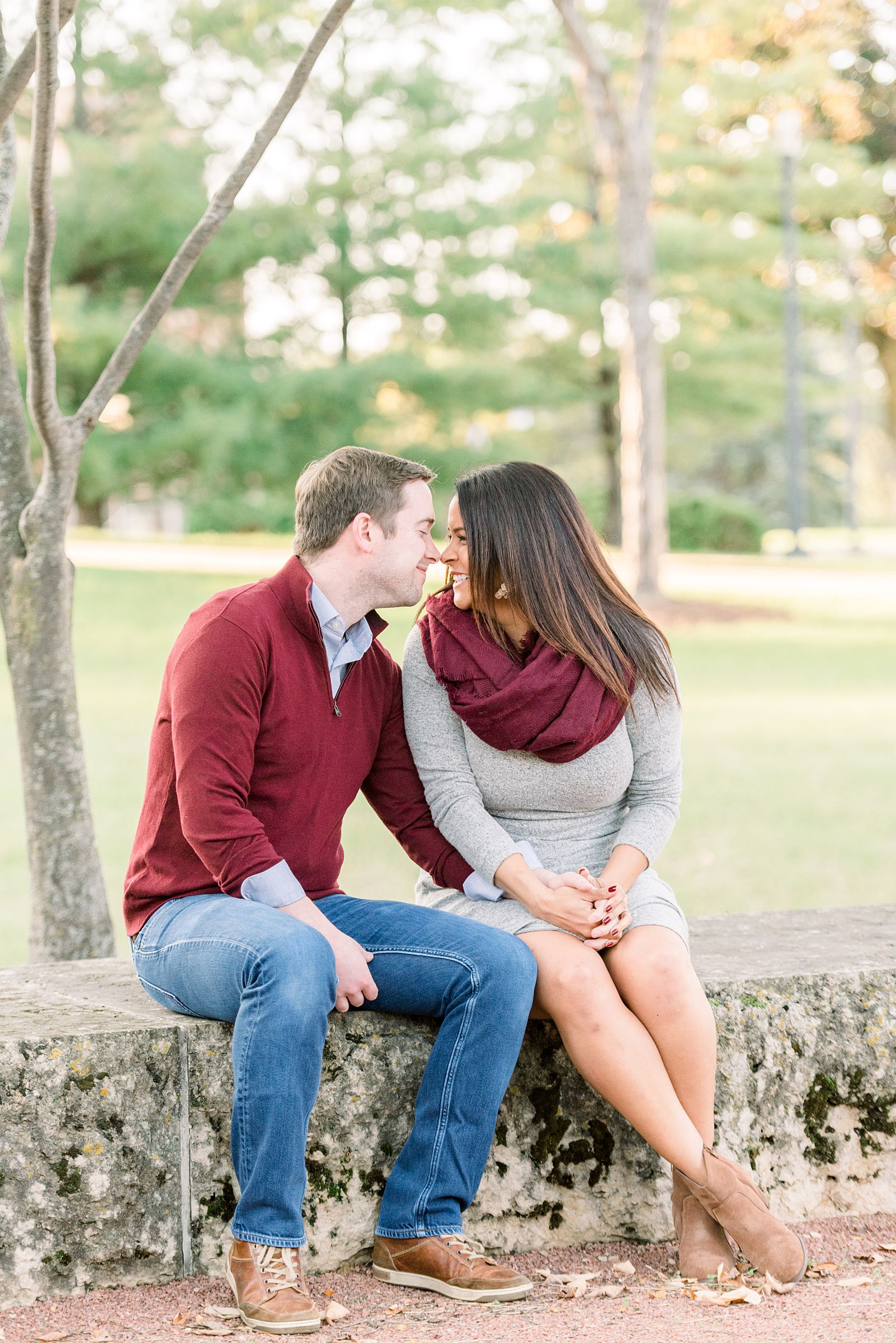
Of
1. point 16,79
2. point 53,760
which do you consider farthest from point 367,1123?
point 16,79

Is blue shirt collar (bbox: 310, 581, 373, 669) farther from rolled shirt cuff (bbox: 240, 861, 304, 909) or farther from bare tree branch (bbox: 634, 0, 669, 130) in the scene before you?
bare tree branch (bbox: 634, 0, 669, 130)

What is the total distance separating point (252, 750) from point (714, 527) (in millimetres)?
22460

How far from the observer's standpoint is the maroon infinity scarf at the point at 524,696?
280 centimetres

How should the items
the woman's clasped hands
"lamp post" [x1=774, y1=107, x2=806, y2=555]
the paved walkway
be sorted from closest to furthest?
the woman's clasped hands → the paved walkway → "lamp post" [x1=774, y1=107, x2=806, y2=555]

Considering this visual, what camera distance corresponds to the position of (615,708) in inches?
113

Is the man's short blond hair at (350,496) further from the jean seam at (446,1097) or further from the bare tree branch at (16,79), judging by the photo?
the bare tree branch at (16,79)

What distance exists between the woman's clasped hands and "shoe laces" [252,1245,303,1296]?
2.50ft

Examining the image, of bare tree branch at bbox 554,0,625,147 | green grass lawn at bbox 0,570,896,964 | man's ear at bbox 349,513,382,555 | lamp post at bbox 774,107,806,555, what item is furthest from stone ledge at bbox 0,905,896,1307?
lamp post at bbox 774,107,806,555

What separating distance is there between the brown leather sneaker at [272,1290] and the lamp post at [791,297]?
18811 millimetres

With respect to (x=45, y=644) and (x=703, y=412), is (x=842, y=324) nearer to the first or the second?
(x=703, y=412)

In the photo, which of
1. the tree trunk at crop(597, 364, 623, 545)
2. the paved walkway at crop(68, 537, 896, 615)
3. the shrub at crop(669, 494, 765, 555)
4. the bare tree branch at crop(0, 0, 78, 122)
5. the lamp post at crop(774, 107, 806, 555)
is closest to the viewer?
the bare tree branch at crop(0, 0, 78, 122)

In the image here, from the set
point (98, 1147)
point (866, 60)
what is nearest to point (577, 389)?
point (866, 60)

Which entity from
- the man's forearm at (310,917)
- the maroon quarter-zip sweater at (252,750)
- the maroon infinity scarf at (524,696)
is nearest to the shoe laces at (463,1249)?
the man's forearm at (310,917)

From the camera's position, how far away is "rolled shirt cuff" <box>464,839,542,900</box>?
2.84 metres
